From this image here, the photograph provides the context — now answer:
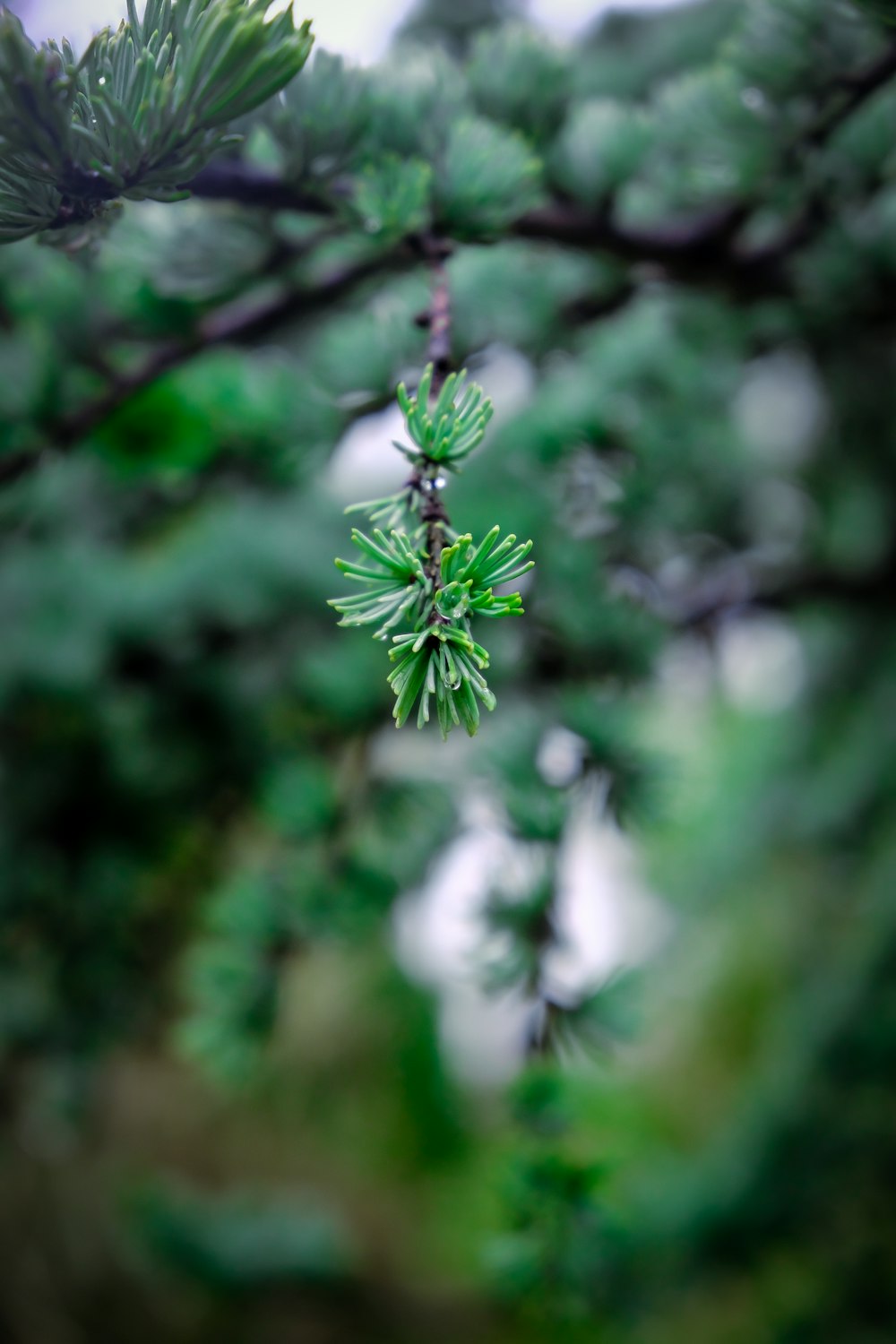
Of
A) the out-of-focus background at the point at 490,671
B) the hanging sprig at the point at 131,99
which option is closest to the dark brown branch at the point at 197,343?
the out-of-focus background at the point at 490,671

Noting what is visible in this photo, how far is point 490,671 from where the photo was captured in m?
0.37

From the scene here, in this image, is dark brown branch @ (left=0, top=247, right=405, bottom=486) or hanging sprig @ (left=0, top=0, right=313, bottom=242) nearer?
hanging sprig @ (left=0, top=0, right=313, bottom=242)

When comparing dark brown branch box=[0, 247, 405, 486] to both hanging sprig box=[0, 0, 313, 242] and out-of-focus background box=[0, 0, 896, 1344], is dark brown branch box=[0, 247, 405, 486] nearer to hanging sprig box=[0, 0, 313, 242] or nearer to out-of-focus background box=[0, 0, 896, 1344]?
out-of-focus background box=[0, 0, 896, 1344]

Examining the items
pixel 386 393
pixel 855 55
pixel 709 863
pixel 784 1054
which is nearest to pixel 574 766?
pixel 386 393

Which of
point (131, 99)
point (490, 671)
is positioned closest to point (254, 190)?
point (131, 99)

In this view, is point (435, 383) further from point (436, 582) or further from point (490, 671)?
point (490, 671)

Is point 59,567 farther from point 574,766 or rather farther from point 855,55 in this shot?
point 855,55

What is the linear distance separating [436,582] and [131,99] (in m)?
0.12

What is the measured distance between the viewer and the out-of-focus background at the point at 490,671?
0.99 ft

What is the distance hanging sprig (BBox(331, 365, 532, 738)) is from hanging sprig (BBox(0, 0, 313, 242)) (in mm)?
74

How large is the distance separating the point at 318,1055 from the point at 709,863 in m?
0.47

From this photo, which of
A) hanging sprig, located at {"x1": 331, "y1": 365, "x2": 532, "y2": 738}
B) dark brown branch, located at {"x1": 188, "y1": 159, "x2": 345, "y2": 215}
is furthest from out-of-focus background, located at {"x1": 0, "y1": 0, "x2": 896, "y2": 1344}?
hanging sprig, located at {"x1": 331, "y1": 365, "x2": 532, "y2": 738}

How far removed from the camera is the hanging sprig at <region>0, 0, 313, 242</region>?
0.17 m

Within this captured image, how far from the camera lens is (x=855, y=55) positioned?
0.97 ft
